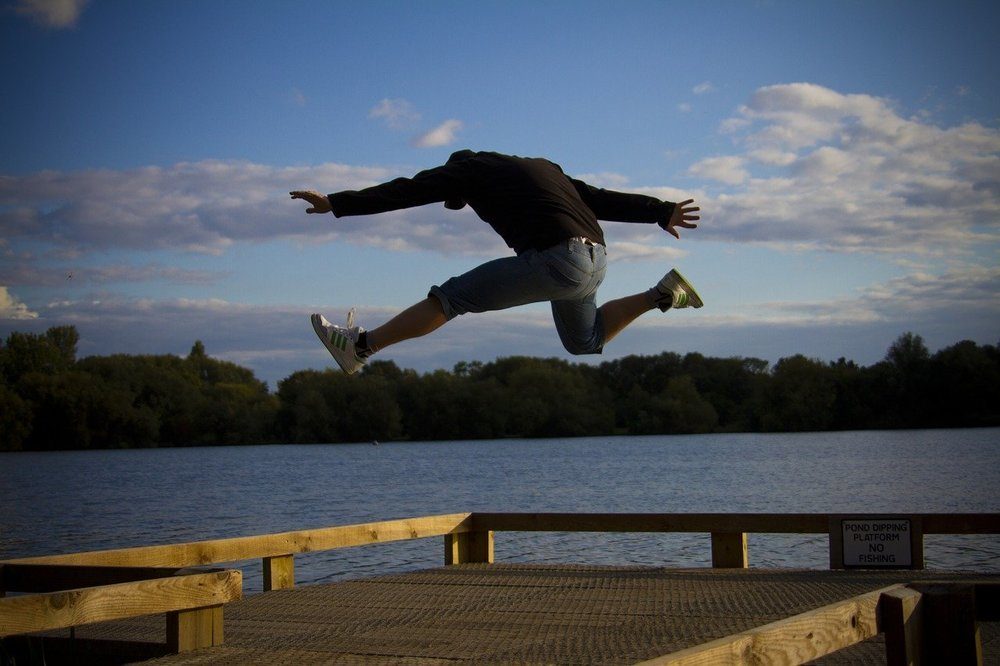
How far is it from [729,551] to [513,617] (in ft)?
9.15

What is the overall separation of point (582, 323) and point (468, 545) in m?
3.78

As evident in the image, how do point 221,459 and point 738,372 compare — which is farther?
point 738,372

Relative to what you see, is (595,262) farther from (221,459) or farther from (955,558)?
(221,459)

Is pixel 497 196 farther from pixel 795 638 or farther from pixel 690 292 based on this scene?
pixel 795 638

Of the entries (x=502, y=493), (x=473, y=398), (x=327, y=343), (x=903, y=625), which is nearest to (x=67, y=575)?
(x=327, y=343)

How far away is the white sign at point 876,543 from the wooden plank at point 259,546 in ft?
9.80

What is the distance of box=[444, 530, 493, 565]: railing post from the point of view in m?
8.77

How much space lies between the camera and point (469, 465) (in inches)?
2793

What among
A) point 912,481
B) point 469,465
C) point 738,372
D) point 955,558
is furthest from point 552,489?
point 738,372

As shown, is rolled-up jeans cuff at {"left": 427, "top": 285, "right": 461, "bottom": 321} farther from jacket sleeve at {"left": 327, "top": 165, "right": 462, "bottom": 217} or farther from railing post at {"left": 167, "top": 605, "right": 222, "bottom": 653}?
railing post at {"left": 167, "top": 605, "right": 222, "bottom": 653}

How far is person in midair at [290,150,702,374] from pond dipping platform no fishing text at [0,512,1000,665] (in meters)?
1.46

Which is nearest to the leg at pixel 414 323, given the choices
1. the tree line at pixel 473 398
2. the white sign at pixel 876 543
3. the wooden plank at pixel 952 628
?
the wooden plank at pixel 952 628

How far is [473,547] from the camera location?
29.1 feet

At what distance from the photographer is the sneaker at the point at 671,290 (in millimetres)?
5871
